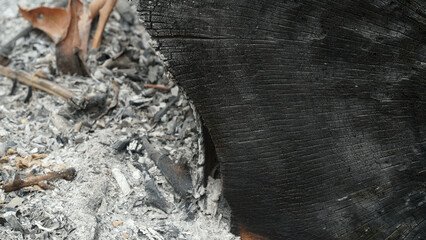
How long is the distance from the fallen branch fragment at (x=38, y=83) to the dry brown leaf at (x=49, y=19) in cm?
31

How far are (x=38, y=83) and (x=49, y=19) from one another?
504 mm

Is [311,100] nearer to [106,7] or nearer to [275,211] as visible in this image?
[275,211]

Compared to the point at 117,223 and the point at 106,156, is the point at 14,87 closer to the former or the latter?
the point at 106,156

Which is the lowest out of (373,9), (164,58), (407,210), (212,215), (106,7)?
(212,215)

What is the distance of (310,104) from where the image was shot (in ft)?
6.37

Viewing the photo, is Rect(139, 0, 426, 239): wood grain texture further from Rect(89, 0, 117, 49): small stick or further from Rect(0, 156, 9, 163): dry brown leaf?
Rect(89, 0, 117, 49): small stick

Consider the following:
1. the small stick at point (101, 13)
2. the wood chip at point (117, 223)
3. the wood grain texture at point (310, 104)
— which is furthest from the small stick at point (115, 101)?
the wood grain texture at point (310, 104)

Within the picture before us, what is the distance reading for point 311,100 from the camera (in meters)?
1.94

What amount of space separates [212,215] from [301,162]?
50 centimetres

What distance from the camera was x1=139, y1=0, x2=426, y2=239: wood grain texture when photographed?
179cm

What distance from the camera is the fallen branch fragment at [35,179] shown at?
210 centimetres

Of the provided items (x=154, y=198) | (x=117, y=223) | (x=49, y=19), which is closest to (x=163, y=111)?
(x=154, y=198)

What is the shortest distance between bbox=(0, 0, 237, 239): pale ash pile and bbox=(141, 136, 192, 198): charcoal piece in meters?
0.01

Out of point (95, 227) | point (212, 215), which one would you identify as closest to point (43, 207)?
point (95, 227)
